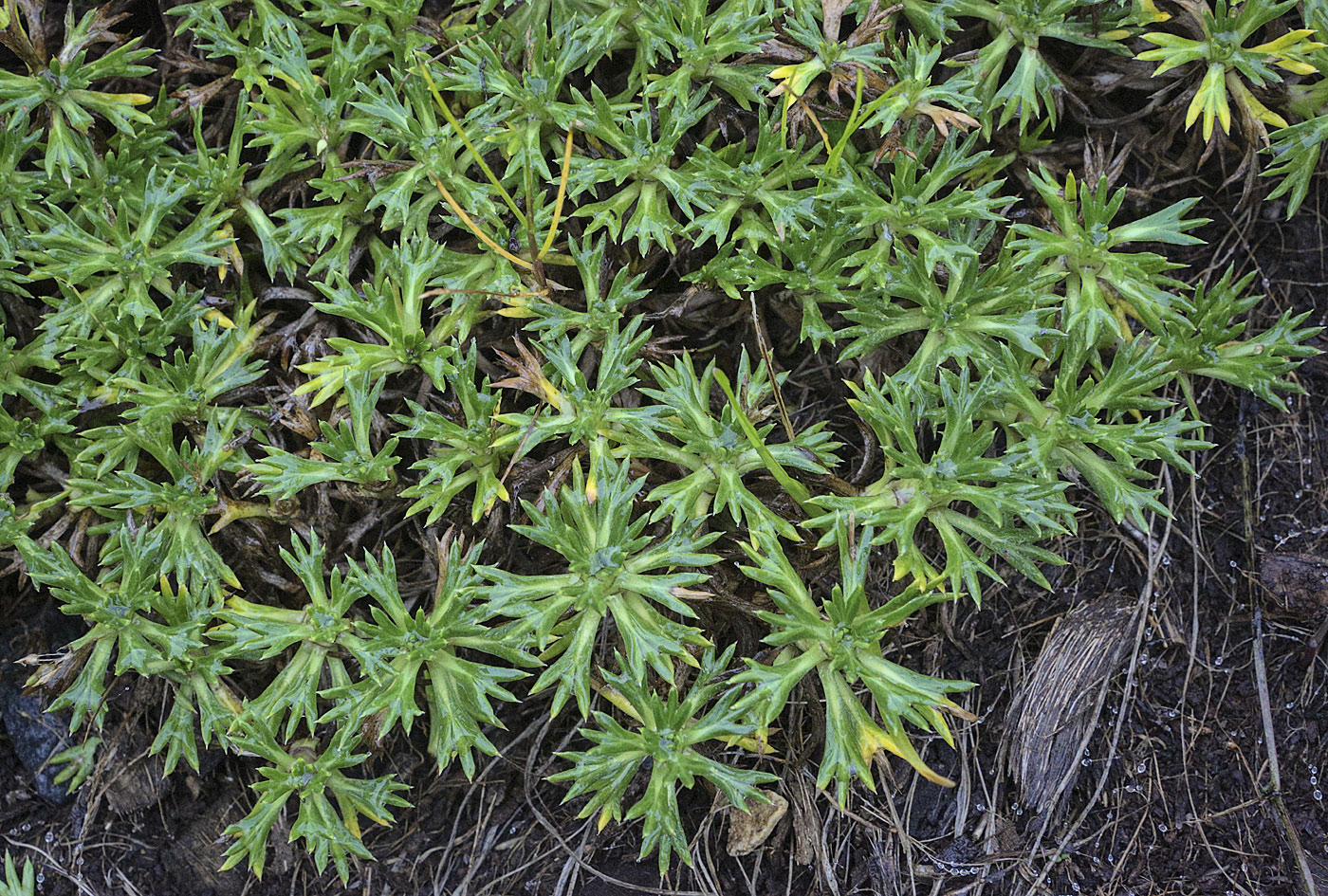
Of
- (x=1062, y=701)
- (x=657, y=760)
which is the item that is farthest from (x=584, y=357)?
(x=1062, y=701)

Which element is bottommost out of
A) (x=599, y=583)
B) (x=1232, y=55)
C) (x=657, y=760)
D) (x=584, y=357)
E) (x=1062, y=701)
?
(x=1062, y=701)

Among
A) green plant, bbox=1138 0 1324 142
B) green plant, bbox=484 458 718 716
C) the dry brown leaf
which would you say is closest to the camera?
green plant, bbox=484 458 718 716

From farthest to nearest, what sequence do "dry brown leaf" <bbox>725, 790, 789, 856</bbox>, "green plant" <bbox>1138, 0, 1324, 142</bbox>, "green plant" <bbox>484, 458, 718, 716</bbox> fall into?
"dry brown leaf" <bbox>725, 790, 789, 856</bbox>
"green plant" <bbox>1138, 0, 1324, 142</bbox>
"green plant" <bbox>484, 458, 718, 716</bbox>

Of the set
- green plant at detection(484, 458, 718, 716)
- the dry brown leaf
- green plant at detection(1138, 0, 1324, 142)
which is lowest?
the dry brown leaf

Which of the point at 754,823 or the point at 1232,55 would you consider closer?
the point at 1232,55

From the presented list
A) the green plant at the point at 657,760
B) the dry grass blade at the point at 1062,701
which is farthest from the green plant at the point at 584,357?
the dry grass blade at the point at 1062,701

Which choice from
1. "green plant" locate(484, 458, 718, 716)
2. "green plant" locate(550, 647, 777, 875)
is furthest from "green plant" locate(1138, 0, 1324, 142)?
"green plant" locate(550, 647, 777, 875)

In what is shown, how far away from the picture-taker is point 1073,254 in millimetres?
2639

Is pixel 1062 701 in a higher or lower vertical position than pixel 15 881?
higher

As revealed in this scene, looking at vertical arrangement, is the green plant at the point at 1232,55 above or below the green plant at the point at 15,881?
above

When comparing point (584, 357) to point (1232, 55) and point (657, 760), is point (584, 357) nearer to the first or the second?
point (657, 760)

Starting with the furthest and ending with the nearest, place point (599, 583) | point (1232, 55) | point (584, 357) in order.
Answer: point (584, 357), point (1232, 55), point (599, 583)

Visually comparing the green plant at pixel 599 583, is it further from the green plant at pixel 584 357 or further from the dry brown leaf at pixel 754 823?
the dry brown leaf at pixel 754 823

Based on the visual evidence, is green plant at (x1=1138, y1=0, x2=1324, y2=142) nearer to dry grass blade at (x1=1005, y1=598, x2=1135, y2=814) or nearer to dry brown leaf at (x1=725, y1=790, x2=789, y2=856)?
dry grass blade at (x1=1005, y1=598, x2=1135, y2=814)
